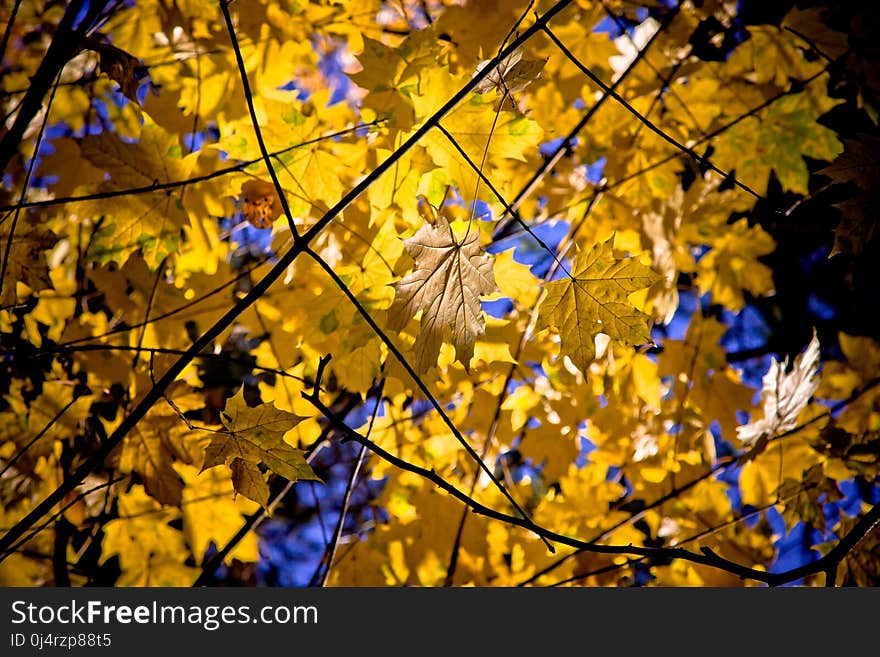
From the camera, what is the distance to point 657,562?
5.78 feet

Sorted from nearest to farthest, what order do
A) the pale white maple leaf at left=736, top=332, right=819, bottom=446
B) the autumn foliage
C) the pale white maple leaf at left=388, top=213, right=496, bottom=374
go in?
the pale white maple leaf at left=388, top=213, right=496, bottom=374 → the autumn foliage → the pale white maple leaf at left=736, top=332, right=819, bottom=446

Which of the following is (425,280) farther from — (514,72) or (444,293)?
(514,72)

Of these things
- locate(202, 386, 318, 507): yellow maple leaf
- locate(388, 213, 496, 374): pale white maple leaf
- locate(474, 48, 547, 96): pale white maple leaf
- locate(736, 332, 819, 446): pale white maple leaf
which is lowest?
locate(202, 386, 318, 507): yellow maple leaf

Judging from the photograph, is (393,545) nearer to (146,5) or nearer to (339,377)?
(339,377)

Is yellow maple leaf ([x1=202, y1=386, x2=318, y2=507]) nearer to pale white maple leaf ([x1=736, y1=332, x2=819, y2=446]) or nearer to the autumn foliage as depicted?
the autumn foliage

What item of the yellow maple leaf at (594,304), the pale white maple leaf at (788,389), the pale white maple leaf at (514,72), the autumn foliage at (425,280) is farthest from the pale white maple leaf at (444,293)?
the pale white maple leaf at (788,389)

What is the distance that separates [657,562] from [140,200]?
5.26ft

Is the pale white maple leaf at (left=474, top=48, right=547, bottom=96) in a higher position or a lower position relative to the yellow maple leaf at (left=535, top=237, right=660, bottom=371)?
higher

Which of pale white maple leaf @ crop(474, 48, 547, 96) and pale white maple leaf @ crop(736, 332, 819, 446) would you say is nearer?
pale white maple leaf @ crop(474, 48, 547, 96)

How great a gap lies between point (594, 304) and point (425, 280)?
31cm

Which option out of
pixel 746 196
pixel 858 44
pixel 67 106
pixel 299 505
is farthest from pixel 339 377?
pixel 299 505

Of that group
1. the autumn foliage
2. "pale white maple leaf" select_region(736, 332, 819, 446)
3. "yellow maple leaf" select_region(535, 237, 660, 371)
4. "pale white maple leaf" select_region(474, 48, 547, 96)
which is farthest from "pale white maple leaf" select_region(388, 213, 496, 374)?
"pale white maple leaf" select_region(736, 332, 819, 446)

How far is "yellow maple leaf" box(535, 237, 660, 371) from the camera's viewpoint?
41.3 inches

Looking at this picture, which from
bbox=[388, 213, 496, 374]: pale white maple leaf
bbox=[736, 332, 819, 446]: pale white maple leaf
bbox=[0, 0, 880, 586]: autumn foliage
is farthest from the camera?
bbox=[736, 332, 819, 446]: pale white maple leaf
